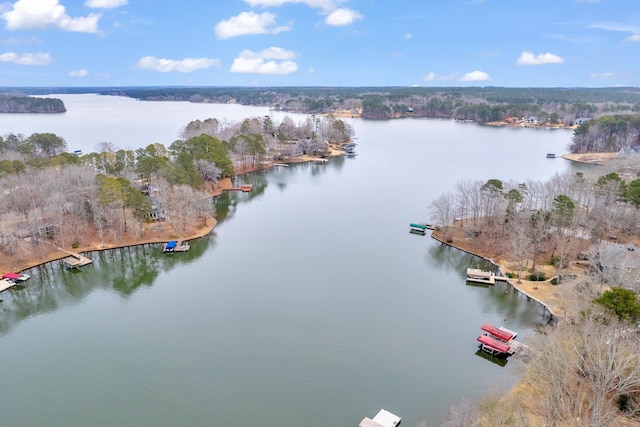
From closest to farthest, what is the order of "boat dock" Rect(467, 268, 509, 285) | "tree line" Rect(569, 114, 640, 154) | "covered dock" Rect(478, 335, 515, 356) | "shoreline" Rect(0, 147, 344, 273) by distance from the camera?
"covered dock" Rect(478, 335, 515, 356)
"boat dock" Rect(467, 268, 509, 285)
"shoreline" Rect(0, 147, 344, 273)
"tree line" Rect(569, 114, 640, 154)

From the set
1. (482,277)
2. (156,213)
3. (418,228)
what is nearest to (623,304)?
(482,277)

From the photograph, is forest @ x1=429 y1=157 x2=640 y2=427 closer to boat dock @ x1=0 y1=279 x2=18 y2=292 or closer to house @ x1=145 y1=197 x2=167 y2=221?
house @ x1=145 y1=197 x2=167 y2=221

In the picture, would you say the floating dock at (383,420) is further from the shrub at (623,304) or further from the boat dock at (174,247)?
the boat dock at (174,247)

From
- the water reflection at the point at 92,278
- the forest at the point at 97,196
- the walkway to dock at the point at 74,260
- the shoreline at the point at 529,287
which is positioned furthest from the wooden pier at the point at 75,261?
the shoreline at the point at 529,287

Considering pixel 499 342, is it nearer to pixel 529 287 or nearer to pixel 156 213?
pixel 529 287

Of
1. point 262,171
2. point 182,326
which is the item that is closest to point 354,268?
point 182,326

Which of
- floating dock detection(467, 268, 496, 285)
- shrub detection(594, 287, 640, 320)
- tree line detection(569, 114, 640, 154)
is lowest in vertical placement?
floating dock detection(467, 268, 496, 285)

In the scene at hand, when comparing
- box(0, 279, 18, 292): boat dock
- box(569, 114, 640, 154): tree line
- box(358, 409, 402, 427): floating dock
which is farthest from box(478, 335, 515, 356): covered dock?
box(569, 114, 640, 154): tree line
